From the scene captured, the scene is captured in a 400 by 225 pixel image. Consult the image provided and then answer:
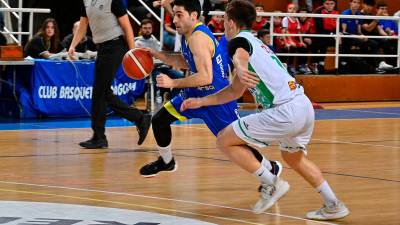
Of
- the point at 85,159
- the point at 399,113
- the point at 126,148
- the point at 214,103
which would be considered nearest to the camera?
the point at 214,103

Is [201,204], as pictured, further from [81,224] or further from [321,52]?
[321,52]

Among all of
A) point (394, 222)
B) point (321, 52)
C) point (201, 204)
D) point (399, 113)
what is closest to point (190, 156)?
point (201, 204)

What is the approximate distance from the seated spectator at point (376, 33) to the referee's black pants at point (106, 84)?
9.60 meters

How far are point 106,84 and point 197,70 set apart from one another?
3.64 metres

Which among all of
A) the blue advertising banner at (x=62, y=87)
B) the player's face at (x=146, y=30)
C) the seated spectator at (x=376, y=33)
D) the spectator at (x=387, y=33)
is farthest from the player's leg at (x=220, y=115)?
the spectator at (x=387, y=33)

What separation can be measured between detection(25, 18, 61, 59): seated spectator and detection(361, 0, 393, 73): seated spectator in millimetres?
7025

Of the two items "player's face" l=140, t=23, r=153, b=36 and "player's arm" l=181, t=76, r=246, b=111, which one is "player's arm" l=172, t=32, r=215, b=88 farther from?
"player's face" l=140, t=23, r=153, b=36

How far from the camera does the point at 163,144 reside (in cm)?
923

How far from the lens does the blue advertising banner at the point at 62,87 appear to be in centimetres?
1555

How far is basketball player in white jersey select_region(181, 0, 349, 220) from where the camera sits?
752 centimetres

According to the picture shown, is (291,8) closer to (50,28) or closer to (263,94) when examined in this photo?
(50,28)

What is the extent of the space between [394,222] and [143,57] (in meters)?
2.78

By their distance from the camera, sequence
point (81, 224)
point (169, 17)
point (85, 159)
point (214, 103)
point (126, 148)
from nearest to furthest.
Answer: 1. point (81, 224)
2. point (214, 103)
3. point (85, 159)
4. point (126, 148)
5. point (169, 17)

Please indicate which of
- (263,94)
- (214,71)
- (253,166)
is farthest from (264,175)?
(214,71)
